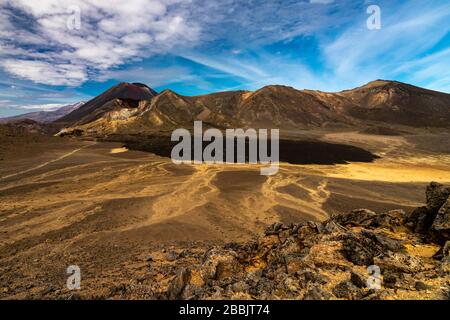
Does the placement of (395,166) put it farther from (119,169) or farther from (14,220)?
(14,220)

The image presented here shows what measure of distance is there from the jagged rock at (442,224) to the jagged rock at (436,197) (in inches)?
24.5

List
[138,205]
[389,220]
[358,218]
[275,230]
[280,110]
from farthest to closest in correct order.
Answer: [280,110], [138,205], [358,218], [275,230], [389,220]

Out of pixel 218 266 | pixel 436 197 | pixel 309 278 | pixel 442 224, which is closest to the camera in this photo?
pixel 309 278

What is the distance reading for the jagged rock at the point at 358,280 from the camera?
5.89m

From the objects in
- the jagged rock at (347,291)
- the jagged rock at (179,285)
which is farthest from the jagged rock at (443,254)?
the jagged rock at (179,285)

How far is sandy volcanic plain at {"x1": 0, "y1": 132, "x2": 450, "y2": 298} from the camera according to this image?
1082 centimetres

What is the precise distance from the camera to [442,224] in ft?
26.5

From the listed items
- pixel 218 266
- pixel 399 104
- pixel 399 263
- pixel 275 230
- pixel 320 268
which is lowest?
pixel 218 266

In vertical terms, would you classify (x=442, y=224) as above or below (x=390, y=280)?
above

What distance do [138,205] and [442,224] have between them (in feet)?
53.7

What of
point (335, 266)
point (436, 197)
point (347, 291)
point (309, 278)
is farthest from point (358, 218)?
point (347, 291)

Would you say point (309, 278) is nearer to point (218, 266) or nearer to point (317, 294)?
point (317, 294)

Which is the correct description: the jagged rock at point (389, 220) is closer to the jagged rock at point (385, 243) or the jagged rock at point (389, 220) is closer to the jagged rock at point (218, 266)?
the jagged rock at point (385, 243)
